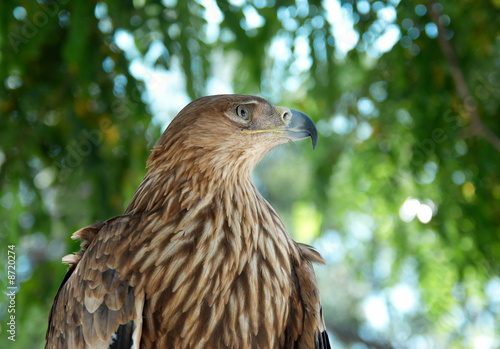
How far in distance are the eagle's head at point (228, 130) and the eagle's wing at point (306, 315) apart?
1.58 feet

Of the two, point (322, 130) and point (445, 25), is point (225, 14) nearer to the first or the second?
point (322, 130)

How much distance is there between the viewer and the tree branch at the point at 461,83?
3.04 metres

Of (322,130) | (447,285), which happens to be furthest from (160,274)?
(447,285)

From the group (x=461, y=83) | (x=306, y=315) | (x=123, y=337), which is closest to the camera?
(x=123, y=337)

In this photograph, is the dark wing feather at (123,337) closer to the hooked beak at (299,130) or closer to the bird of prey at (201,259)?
the bird of prey at (201,259)

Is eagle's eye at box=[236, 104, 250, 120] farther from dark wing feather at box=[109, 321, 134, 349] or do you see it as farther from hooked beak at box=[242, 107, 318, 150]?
dark wing feather at box=[109, 321, 134, 349]

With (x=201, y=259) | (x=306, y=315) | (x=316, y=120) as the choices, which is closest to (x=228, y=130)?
(x=201, y=259)

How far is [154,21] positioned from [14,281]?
5.33ft

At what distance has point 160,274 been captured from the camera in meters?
1.69

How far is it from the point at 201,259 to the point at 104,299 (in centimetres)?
35

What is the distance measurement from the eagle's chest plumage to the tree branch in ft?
6.36

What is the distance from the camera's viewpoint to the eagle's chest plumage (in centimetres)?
168

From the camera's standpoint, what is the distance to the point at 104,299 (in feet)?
5.55

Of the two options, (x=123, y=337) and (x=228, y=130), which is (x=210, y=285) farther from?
(x=228, y=130)
